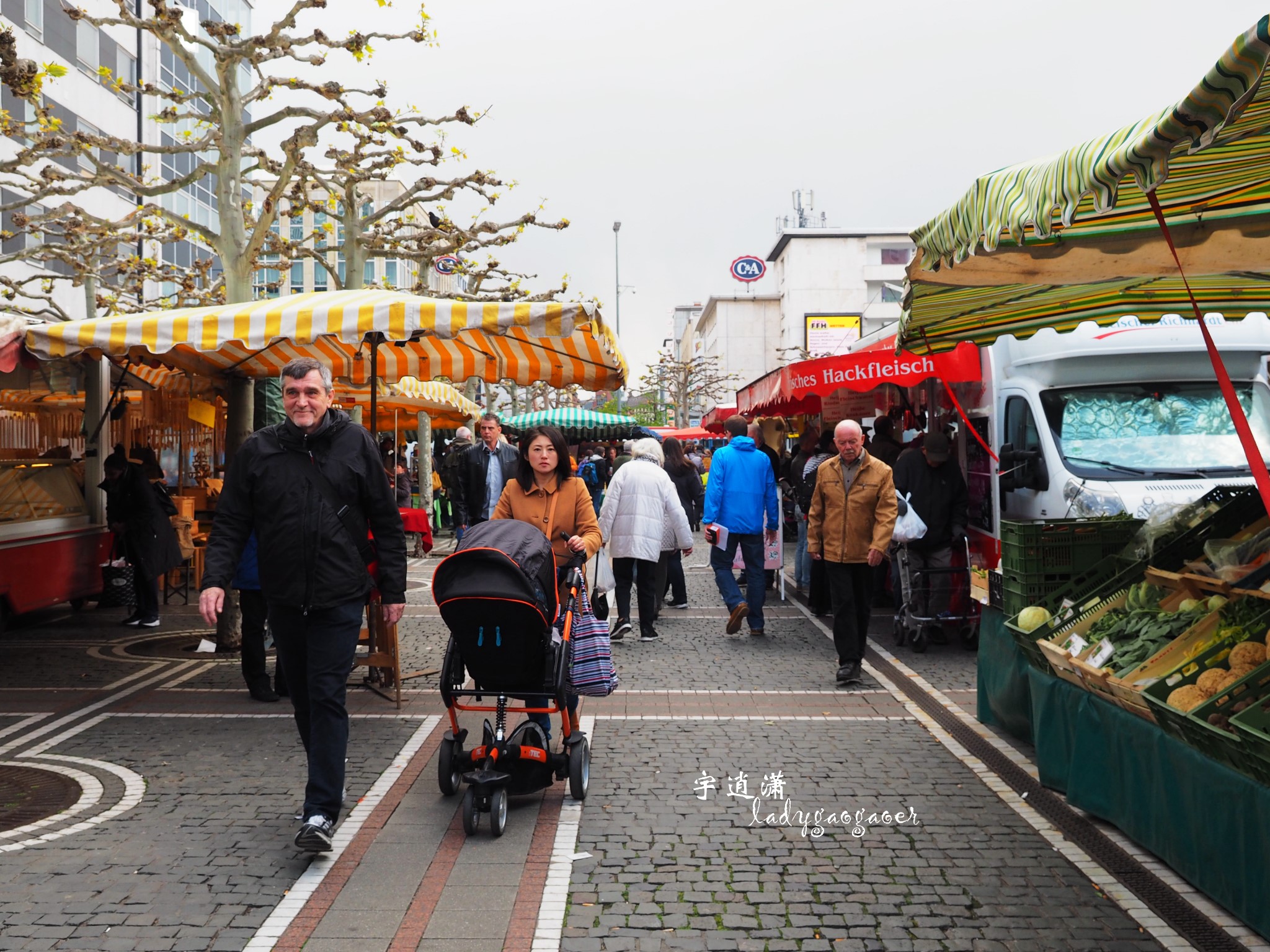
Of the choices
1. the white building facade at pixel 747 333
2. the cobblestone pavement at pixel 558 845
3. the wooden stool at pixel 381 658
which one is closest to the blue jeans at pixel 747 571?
the cobblestone pavement at pixel 558 845

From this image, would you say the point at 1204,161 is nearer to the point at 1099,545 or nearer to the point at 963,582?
the point at 1099,545

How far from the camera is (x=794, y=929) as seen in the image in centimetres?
416

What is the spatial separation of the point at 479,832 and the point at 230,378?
6.72 metres

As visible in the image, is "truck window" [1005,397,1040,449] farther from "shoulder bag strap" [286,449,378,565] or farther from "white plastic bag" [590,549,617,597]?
"shoulder bag strap" [286,449,378,565]

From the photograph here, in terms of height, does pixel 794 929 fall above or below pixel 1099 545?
below

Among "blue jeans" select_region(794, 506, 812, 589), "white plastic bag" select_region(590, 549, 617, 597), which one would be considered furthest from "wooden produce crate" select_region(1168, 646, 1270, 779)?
"blue jeans" select_region(794, 506, 812, 589)

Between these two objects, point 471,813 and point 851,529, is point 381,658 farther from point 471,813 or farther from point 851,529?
point 851,529

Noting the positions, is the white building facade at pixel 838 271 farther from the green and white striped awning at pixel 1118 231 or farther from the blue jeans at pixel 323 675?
the blue jeans at pixel 323 675

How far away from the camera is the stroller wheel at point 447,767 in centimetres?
568

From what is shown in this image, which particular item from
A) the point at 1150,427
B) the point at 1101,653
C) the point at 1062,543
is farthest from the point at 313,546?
the point at 1150,427

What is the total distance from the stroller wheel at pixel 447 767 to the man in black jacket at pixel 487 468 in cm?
828

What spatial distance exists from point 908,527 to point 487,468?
602 centimetres

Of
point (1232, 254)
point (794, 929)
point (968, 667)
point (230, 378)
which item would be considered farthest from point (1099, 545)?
point (230, 378)

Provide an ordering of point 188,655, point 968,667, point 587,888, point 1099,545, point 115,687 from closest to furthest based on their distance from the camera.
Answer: point 587,888 → point 1099,545 → point 115,687 → point 968,667 → point 188,655
